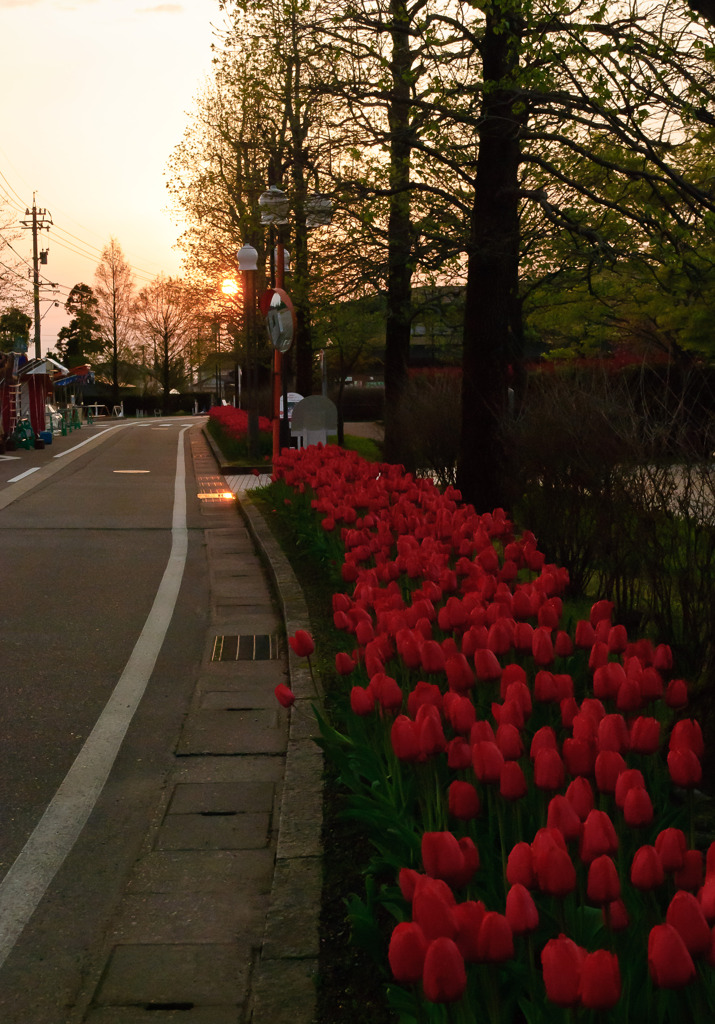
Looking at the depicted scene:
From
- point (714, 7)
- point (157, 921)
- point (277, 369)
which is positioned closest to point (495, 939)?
point (157, 921)

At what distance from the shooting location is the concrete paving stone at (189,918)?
3713mm

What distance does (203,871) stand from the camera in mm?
4242

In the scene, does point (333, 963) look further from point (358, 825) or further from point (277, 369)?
point (277, 369)

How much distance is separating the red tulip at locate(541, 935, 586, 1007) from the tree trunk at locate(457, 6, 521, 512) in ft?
32.7

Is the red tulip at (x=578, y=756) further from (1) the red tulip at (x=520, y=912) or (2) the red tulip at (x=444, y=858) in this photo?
(1) the red tulip at (x=520, y=912)

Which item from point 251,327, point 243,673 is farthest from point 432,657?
point 251,327

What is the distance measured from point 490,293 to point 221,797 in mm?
8266

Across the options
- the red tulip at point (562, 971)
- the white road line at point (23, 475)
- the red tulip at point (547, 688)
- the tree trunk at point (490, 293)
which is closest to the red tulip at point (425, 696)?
the red tulip at point (547, 688)

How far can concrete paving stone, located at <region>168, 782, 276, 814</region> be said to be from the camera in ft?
16.0

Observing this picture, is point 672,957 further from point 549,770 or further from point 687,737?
point 687,737

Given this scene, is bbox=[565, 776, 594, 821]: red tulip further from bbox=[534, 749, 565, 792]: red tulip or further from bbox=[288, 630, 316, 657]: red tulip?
bbox=[288, 630, 316, 657]: red tulip

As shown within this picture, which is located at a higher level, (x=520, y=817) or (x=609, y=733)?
(x=609, y=733)

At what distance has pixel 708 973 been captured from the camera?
A: 2.37 metres

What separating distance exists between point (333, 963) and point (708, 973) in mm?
1267
